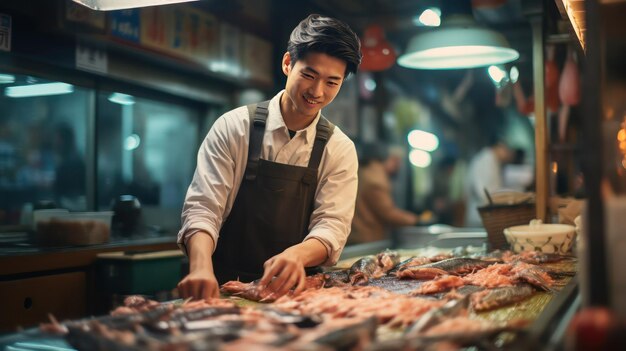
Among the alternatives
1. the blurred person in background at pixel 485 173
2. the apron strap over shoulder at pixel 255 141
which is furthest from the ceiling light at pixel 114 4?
the blurred person in background at pixel 485 173

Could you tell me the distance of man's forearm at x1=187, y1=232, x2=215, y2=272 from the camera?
2848 mm

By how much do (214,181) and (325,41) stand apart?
95cm

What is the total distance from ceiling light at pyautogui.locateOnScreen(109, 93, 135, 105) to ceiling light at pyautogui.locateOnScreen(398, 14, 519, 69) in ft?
9.28

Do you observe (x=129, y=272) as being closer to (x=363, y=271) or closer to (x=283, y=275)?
(x=363, y=271)

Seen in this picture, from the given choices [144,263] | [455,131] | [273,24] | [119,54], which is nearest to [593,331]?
[144,263]

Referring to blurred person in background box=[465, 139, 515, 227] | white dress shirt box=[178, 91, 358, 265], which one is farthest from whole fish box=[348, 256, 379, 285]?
blurred person in background box=[465, 139, 515, 227]

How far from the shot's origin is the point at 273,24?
26.4 feet

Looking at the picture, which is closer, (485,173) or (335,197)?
(335,197)

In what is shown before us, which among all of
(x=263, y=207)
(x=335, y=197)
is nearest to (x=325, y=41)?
(x=335, y=197)

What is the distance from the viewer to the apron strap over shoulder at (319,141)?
359 cm

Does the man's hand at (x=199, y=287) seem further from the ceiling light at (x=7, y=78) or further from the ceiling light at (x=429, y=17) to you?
the ceiling light at (x=429, y=17)

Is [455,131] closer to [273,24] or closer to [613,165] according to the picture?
[273,24]

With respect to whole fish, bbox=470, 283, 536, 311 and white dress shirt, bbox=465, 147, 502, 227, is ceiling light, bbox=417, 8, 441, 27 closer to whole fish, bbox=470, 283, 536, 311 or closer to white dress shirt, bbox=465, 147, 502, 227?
whole fish, bbox=470, 283, 536, 311

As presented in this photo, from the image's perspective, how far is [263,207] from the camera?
355 centimetres
